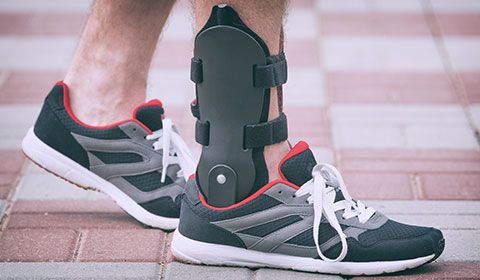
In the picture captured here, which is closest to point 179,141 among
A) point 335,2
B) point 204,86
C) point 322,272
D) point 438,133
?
point 204,86

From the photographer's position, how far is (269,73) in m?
2.01

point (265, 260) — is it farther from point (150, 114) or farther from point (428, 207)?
point (428, 207)

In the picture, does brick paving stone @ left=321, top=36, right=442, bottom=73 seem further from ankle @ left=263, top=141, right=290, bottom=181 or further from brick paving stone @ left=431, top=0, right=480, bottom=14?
ankle @ left=263, top=141, right=290, bottom=181

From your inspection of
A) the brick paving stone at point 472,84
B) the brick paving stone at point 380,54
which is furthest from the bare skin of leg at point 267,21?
the brick paving stone at point 380,54

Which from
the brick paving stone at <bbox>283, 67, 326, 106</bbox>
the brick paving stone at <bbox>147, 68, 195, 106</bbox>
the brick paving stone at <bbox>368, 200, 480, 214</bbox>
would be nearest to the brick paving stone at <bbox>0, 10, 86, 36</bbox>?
the brick paving stone at <bbox>147, 68, 195, 106</bbox>

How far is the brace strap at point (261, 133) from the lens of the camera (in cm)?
203

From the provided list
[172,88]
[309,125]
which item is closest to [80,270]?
[309,125]

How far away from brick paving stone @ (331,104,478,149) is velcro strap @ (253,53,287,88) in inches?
41.6

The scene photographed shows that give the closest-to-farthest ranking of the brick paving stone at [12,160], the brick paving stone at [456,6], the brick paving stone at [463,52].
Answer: the brick paving stone at [12,160]
the brick paving stone at [463,52]
the brick paving stone at [456,6]

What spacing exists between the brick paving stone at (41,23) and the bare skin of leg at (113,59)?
2028mm

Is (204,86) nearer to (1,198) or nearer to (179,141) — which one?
(179,141)

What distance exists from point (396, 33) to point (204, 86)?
243 centimetres

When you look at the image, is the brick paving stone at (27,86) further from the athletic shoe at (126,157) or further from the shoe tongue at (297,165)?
the shoe tongue at (297,165)

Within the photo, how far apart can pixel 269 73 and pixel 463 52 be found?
220 centimetres
